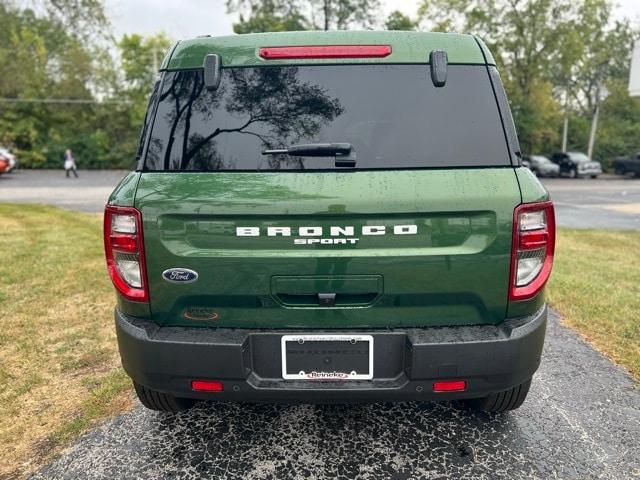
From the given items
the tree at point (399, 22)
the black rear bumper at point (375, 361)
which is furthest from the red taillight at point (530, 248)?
the tree at point (399, 22)

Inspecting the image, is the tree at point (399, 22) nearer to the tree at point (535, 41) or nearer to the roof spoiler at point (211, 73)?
the tree at point (535, 41)

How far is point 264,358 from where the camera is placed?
2.09 m

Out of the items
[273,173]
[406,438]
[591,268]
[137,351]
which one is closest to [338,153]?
[273,173]

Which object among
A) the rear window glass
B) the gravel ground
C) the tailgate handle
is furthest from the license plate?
the rear window glass

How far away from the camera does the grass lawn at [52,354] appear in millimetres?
2744

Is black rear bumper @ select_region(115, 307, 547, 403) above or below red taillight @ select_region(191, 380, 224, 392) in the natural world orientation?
above

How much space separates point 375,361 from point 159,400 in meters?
1.26

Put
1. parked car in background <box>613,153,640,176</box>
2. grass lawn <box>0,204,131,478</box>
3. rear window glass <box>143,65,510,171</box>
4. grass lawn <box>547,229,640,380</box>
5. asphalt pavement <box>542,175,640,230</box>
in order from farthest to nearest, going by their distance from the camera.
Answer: parked car in background <box>613,153,640,176</box> → asphalt pavement <box>542,175,640,230</box> → grass lawn <box>547,229,640,380</box> → grass lawn <box>0,204,131,478</box> → rear window glass <box>143,65,510,171</box>

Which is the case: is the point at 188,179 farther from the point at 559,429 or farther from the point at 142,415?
the point at 559,429

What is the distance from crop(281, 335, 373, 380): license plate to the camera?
206 centimetres

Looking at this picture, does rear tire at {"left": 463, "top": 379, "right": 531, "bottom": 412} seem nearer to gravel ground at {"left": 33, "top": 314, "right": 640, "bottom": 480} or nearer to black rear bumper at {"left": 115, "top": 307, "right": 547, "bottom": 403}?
gravel ground at {"left": 33, "top": 314, "right": 640, "bottom": 480}

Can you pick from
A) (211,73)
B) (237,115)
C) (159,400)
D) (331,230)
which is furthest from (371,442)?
(211,73)

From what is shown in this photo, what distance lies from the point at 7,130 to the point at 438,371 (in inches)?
1442

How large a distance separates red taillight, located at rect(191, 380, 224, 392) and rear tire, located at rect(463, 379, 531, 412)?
1.42 m
